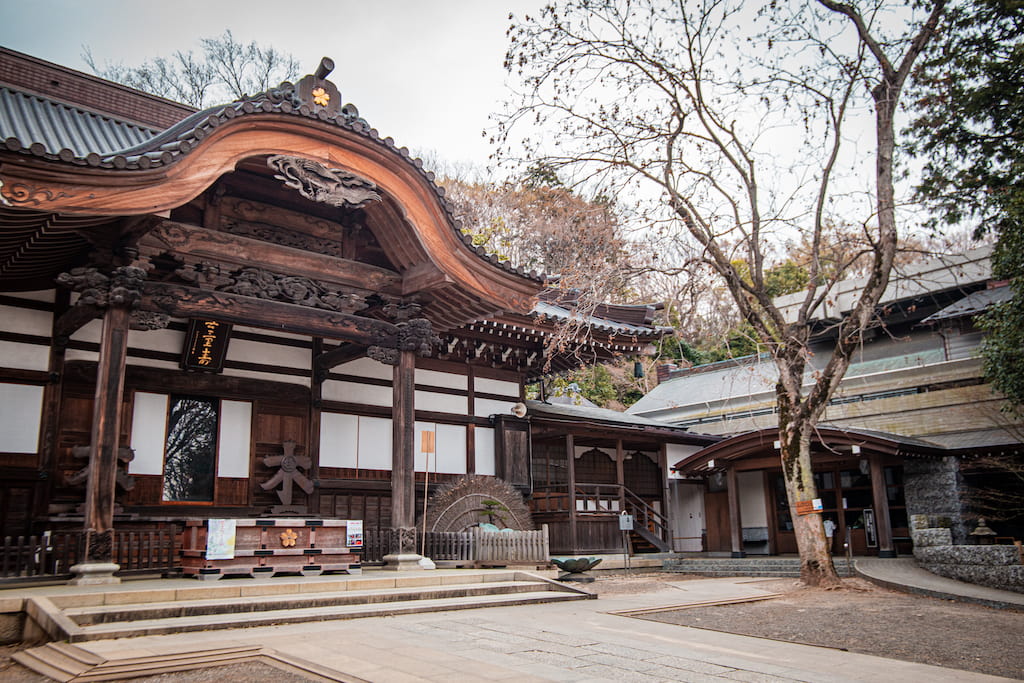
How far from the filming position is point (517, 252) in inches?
1042

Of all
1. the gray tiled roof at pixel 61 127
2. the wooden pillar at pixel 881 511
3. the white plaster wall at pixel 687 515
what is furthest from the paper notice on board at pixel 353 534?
the white plaster wall at pixel 687 515

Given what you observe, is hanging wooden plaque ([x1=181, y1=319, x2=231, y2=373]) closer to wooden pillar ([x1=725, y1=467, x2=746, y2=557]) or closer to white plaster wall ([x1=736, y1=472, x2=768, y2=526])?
wooden pillar ([x1=725, y1=467, x2=746, y2=557])

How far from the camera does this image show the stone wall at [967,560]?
12.6 metres

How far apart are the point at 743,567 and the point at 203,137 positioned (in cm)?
1305

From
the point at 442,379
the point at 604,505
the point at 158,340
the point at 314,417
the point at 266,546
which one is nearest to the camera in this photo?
the point at 266,546

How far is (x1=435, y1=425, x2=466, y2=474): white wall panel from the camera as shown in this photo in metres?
14.8

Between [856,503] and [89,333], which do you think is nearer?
[89,333]

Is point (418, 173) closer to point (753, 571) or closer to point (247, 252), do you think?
point (247, 252)

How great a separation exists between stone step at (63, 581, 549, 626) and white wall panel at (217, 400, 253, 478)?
4261 mm

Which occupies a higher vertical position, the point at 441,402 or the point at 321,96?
the point at 321,96

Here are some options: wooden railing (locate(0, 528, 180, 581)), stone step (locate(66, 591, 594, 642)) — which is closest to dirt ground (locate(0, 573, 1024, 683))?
stone step (locate(66, 591, 594, 642))

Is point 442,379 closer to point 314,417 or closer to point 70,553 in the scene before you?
point 314,417

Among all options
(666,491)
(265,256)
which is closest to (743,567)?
(666,491)

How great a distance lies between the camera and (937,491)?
17.1 metres
